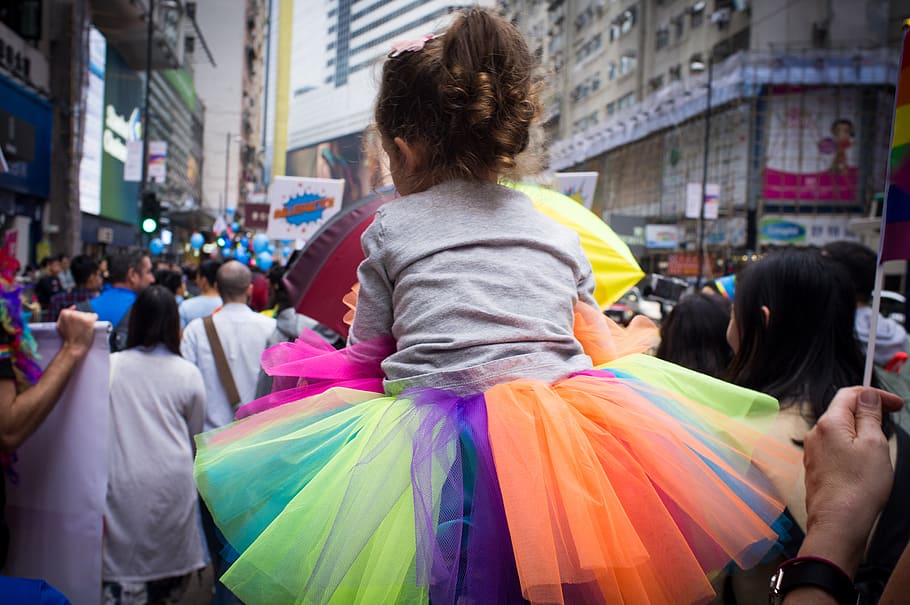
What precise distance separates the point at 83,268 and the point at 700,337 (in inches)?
256

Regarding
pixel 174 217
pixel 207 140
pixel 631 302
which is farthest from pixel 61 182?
pixel 207 140

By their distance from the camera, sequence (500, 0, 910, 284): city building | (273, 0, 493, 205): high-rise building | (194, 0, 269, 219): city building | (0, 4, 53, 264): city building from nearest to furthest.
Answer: (273, 0, 493, 205): high-rise building < (0, 4, 53, 264): city building < (500, 0, 910, 284): city building < (194, 0, 269, 219): city building

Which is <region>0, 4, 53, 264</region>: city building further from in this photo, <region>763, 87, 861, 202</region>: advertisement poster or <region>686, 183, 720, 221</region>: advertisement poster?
<region>763, 87, 861, 202</region>: advertisement poster

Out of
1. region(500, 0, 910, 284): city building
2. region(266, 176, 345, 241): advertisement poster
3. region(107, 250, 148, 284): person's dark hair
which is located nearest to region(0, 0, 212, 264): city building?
region(266, 176, 345, 241): advertisement poster

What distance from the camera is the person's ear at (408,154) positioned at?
2.03 m

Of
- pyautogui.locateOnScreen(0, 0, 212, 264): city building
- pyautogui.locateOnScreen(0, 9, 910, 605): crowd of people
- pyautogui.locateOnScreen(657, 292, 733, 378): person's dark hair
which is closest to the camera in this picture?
pyautogui.locateOnScreen(0, 9, 910, 605): crowd of people

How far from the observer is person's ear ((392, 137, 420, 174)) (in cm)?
203

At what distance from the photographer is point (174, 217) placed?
159 feet

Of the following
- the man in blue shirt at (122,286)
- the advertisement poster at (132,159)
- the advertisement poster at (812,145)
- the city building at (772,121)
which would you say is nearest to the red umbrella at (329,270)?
the man in blue shirt at (122,286)

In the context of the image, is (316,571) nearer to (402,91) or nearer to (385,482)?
(385,482)

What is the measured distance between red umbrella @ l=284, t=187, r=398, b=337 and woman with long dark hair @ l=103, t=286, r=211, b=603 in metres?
1.50

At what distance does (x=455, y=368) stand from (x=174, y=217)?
50145 millimetres

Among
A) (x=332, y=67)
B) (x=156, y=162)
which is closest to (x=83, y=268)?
(x=156, y=162)

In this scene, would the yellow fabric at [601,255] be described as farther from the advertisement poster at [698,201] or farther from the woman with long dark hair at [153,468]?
the advertisement poster at [698,201]
